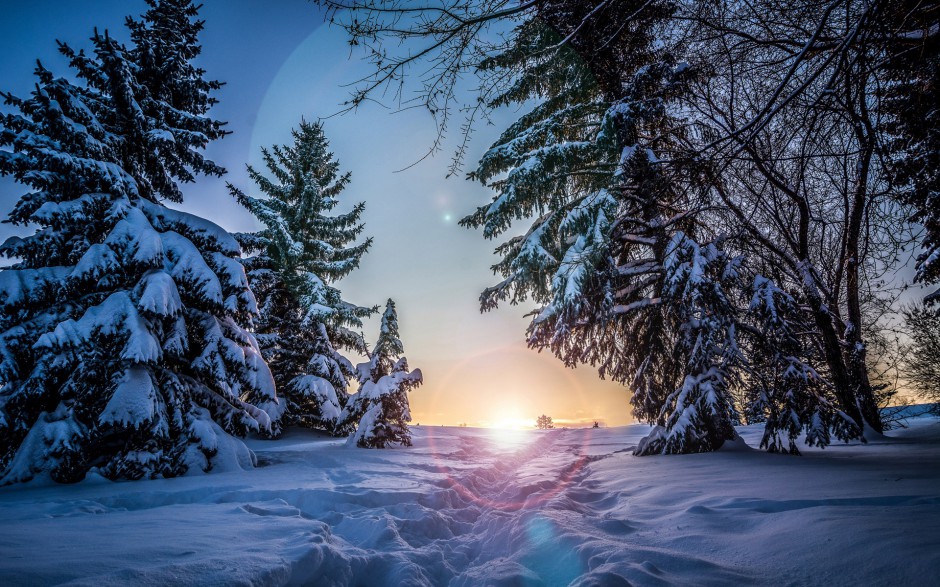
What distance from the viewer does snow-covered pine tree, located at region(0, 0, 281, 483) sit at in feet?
18.7

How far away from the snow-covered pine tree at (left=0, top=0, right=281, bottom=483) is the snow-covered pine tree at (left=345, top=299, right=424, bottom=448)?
3.25 m

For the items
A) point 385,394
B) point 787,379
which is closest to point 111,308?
point 385,394

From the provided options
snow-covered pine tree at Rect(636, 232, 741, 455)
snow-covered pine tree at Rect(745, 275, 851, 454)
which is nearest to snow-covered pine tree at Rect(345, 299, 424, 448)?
snow-covered pine tree at Rect(636, 232, 741, 455)

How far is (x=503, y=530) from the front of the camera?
10.9 feet

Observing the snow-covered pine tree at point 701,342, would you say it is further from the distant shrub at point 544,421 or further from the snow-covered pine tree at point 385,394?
the distant shrub at point 544,421

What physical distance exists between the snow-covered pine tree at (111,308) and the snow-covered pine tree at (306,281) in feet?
13.5

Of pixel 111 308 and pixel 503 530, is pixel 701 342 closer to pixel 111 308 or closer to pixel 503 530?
pixel 503 530

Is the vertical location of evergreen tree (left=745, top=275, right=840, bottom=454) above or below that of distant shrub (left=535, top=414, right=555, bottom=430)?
above

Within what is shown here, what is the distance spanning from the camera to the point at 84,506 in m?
3.83

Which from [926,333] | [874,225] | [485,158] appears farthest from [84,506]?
[926,333]

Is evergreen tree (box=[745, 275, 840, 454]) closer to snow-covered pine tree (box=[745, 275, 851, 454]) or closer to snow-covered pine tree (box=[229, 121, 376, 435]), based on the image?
snow-covered pine tree (box=[745, 275, 851, 454])

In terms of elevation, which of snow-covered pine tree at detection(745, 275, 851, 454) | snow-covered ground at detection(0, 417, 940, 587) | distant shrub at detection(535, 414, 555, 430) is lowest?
distant shrub at detection(535, 414, 555, 430)

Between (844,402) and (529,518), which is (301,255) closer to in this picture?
(529,518)

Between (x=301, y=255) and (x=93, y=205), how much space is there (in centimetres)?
799
